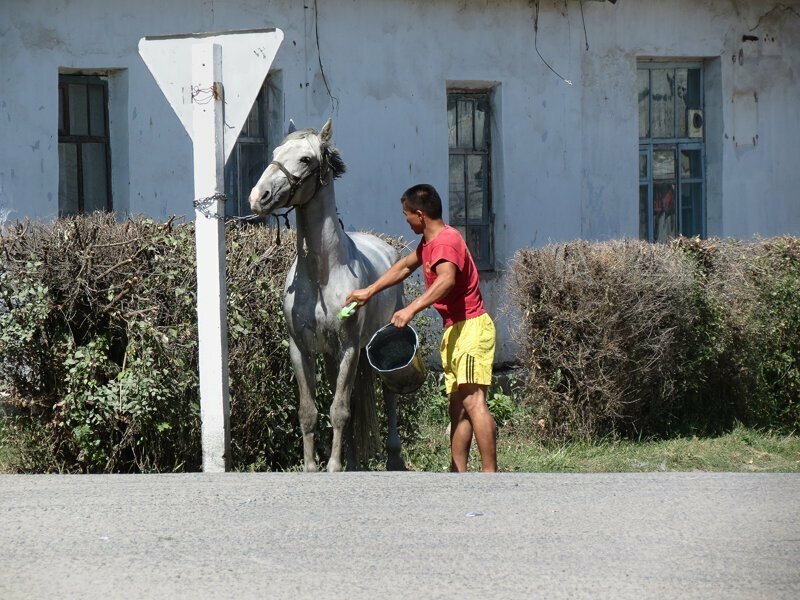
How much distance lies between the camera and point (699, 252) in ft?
40.3

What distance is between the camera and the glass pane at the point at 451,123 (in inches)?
568

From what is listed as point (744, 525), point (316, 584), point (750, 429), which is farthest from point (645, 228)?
point (316, 584)

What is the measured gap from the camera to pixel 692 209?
52.4ft

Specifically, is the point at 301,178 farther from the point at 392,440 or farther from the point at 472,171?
the point at 472,171

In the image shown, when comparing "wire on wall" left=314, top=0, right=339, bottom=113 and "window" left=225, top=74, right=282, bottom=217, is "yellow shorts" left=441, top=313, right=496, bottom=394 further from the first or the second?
"wire on wall" left=314, top=0, right=339, bottom=113

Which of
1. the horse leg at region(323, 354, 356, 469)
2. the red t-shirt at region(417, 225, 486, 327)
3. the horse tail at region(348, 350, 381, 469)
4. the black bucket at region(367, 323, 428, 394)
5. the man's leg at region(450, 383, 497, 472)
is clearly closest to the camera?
the red t-shirt at region(417, 225, 486, 327)

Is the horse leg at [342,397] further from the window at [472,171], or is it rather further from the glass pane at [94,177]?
the window at [472,171]

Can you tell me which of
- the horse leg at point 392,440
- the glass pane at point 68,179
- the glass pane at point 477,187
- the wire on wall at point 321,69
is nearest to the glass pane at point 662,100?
the glass pane at point 477,187

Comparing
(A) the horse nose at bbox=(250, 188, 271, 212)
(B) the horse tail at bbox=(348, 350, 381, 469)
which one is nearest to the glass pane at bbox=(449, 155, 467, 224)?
(B) the horse tail at bbox=(348, 350, 381, 469)

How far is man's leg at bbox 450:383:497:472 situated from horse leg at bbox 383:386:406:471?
92 centimetres

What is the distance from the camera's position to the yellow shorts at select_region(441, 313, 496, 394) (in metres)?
8.17

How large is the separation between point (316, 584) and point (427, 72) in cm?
940

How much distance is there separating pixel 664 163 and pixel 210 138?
28.7ft

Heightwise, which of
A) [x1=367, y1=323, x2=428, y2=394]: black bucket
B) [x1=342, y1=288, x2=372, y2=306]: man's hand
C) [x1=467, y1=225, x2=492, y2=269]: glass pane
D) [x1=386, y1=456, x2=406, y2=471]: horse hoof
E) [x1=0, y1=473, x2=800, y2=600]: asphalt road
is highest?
[x1=467, y1=225, x2=492, y2=269]: glass pane
